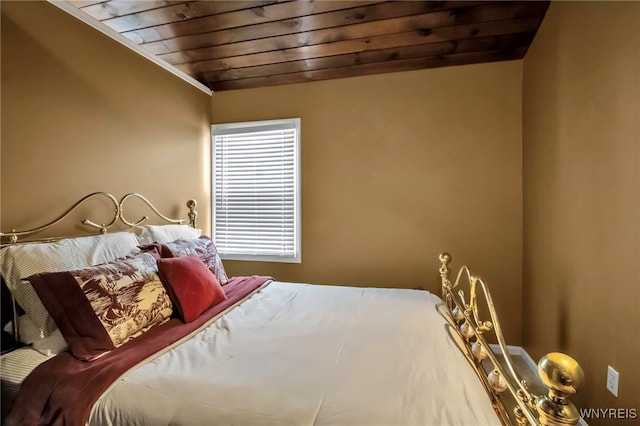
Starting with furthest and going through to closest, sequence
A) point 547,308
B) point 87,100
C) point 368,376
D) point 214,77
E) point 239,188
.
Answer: point 239,188
point 214,77
point 547,308
point 87,100
point 368,376

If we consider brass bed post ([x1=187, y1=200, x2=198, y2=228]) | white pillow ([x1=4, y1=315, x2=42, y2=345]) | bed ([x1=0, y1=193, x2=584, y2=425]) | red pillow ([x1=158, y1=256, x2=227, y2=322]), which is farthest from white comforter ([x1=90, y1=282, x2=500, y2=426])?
brass bed post ([x1=187, y1=200, x2=198, y2=228])

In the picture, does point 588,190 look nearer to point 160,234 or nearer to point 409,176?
point 409,176

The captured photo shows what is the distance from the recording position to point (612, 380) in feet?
4.41

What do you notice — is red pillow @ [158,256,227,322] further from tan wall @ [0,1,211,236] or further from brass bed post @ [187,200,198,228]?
brass bed post @ [187,200,198,228]

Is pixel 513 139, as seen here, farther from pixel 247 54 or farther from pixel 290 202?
pixel 247 54

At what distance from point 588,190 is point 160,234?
2655mm

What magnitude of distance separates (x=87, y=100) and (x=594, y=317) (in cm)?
319

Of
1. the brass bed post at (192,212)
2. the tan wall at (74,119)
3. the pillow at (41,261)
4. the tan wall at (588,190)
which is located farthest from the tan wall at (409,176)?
the pillow at (41,261)

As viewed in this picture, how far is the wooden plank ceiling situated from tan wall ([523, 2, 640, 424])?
33cm

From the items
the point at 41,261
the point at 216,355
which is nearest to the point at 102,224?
the point at 41,261

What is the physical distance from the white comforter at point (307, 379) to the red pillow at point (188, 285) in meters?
0.15

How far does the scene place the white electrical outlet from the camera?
1.32 m

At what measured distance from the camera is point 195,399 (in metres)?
0.96

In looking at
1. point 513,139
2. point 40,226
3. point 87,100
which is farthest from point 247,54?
point 513,139
